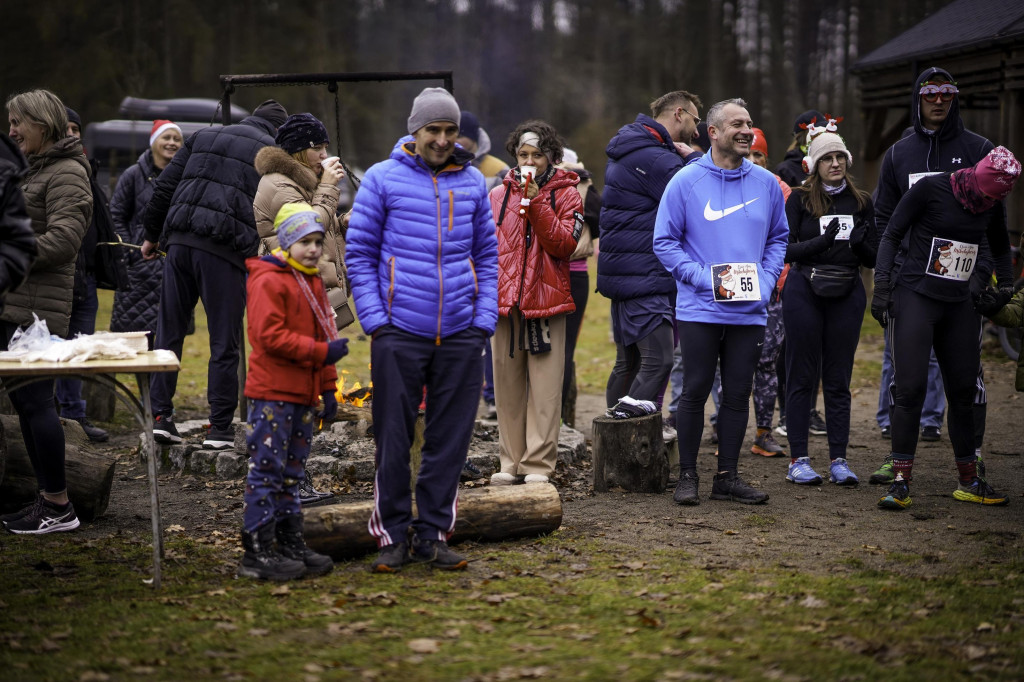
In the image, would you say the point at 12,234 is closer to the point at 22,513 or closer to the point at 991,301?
the point at 22,513

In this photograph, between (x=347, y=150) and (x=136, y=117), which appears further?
(x=347, y=150)

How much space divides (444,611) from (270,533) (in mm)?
976

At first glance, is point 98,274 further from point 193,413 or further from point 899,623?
point 899,623

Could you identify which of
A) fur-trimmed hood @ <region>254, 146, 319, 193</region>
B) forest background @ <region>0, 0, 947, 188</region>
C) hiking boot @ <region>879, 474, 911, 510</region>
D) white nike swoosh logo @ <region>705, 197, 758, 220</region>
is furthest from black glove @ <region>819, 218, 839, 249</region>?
forest background @ <region>0, 0, 947, 188</region>

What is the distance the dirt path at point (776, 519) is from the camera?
5348 millimetres

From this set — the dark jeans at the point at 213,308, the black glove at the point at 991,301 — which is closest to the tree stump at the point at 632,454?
the black glove at the point at 991,301

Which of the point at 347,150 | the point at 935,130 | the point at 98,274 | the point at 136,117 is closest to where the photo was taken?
the point at 935,130

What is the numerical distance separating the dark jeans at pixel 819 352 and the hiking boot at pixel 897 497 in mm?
899

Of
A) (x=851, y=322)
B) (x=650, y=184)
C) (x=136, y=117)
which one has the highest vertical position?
(x=136, y=117)

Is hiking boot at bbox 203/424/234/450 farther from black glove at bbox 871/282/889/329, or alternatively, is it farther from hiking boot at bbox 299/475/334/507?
black glove at bbox 871/282/889/329

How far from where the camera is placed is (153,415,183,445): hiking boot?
24.4ft

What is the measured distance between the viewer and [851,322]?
23.5 feet

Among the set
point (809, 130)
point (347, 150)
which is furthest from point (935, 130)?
point (347, 150)

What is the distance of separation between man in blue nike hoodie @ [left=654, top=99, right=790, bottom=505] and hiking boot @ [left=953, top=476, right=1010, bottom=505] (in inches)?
56.1
